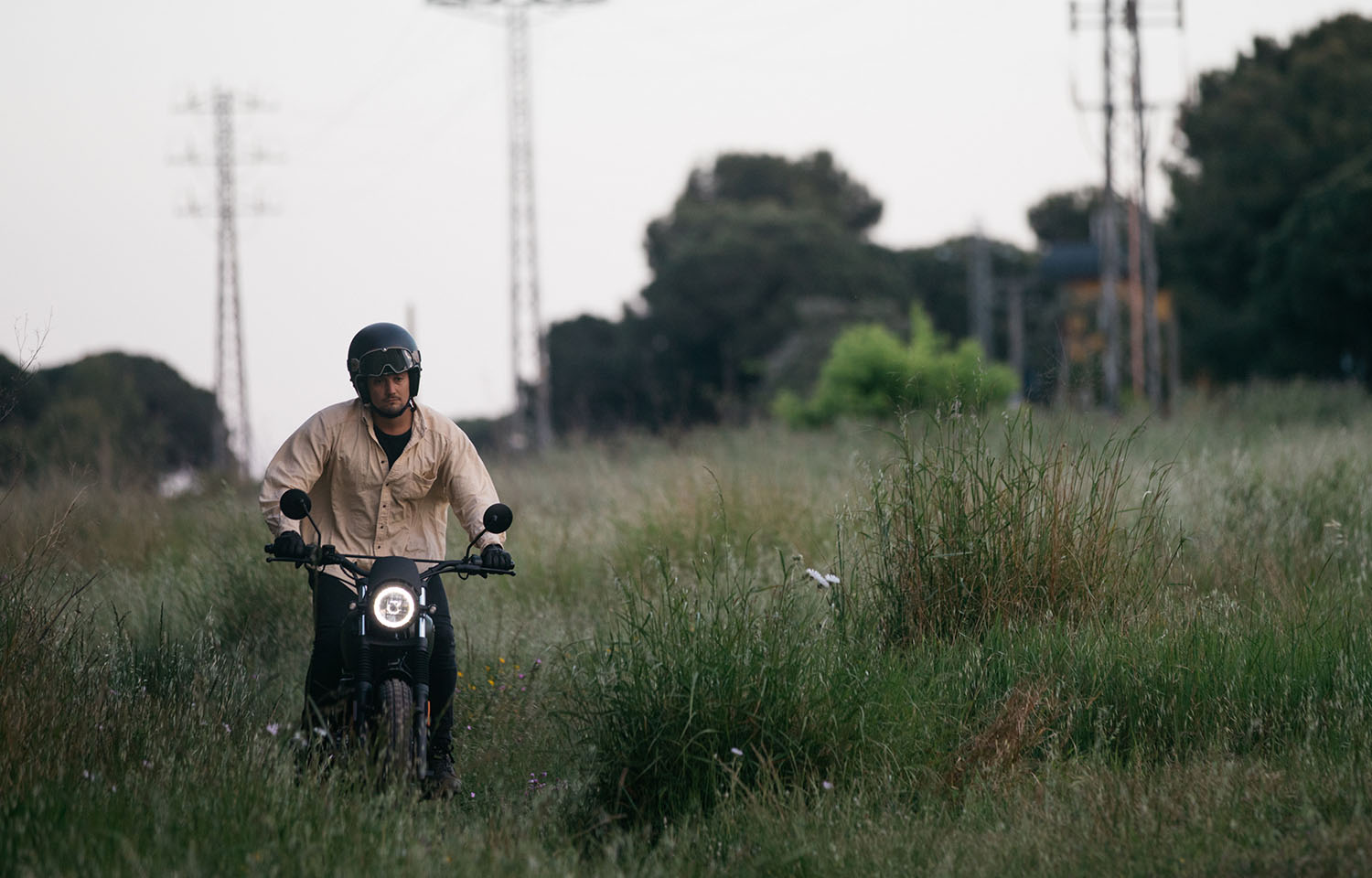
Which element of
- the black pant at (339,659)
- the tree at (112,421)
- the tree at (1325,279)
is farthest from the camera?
the tree at (1325,279)

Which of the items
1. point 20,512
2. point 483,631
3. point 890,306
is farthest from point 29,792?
point 890,306

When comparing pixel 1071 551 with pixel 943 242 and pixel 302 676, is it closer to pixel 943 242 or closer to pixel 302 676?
pixel 302 676

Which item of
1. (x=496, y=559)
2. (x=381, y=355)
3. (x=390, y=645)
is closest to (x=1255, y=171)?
(x=381, y=355)

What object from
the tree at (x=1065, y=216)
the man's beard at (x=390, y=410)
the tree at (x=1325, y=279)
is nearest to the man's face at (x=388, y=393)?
the man's beard at (x=390, y=410)

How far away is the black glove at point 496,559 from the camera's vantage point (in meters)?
5.15

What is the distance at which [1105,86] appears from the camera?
87.8 feet

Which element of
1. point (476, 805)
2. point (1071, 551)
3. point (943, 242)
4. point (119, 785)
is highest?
point (943, 242)

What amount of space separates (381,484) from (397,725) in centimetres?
110

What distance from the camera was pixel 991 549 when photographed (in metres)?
6.29

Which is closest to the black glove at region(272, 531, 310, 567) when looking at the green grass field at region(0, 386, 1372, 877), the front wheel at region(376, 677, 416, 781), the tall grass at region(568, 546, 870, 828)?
the front wheel at region(376, 677, 416, 781)

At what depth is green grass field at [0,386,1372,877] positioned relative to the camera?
13.6 ft

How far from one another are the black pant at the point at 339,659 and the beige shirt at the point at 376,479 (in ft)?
0.39

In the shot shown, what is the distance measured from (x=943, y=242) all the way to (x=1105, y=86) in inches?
1986

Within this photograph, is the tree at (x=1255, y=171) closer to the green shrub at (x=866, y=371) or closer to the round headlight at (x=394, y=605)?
the green shrub at (x=866, y=371)
